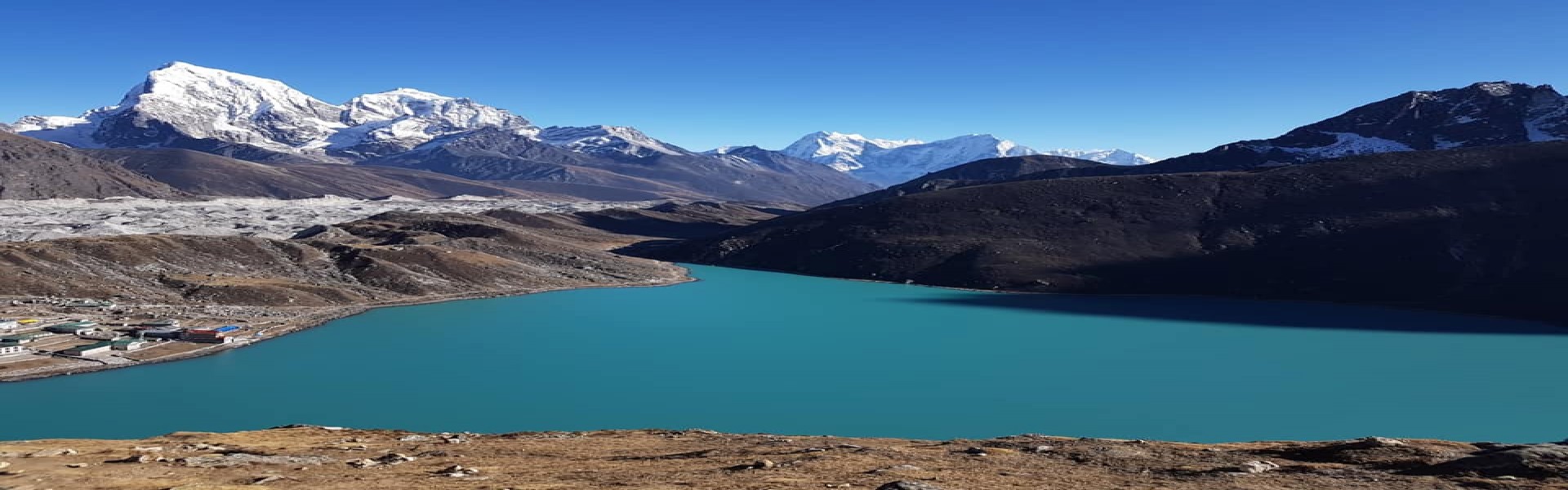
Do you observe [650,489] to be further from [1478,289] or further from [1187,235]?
[1187,235]

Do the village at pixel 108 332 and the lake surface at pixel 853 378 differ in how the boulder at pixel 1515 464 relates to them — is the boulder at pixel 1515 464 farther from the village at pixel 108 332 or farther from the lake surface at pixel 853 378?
the village at pixel 108 332

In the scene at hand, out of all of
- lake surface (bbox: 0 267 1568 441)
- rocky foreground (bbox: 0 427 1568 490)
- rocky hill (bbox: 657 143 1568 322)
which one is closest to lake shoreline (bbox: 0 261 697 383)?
lake surface (bbox: 0 267 1568 441)

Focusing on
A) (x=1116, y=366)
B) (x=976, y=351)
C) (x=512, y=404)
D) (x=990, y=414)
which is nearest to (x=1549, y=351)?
(x=1116, y=366)

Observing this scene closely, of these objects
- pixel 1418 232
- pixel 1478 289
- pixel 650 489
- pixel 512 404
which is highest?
pixel 1418 232

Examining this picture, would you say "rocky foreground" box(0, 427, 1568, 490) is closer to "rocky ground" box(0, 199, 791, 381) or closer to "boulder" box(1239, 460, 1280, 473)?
"boulder" box(1239, 460, 1280, 473)

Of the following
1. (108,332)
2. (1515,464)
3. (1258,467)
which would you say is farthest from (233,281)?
(1515,464)

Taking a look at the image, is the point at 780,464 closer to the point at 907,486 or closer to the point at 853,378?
the point at 907,486

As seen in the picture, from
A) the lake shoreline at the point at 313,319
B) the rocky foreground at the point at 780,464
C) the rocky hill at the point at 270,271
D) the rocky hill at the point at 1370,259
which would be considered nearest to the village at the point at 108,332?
the lake shoreline at the point at 313,319
